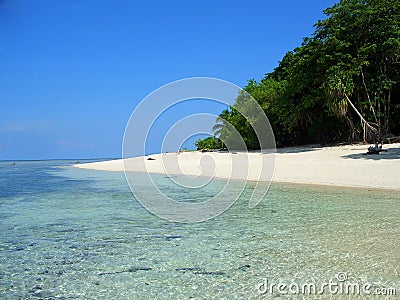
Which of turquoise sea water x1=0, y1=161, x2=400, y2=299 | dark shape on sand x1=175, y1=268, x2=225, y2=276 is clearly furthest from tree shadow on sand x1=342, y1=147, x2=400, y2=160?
dark shape on sand x1=175, y1=268, x2=225, y2=276

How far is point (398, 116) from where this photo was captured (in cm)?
2488

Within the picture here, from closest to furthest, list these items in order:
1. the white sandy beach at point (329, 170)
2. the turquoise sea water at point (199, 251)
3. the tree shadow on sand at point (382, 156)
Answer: the turquoise sea water at point (199, 251), the white sandy beach at point (329, 170), the tree shadow on sand at point (382, 156)

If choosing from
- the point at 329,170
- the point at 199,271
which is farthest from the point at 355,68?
the point at 199,271

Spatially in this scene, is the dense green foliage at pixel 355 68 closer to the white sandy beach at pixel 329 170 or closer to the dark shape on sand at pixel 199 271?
the white sandy beach at pixel 329 170

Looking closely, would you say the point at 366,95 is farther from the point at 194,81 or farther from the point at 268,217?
the point at 268,217

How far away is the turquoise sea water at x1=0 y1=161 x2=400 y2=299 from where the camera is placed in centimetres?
407

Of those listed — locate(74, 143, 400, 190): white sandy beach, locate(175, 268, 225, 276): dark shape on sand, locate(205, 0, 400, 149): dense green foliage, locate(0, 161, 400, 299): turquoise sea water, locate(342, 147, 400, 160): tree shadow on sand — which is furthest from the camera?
locate(205, 0, 400, 149): dense green foliage

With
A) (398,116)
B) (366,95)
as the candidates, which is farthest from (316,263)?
(398,116)

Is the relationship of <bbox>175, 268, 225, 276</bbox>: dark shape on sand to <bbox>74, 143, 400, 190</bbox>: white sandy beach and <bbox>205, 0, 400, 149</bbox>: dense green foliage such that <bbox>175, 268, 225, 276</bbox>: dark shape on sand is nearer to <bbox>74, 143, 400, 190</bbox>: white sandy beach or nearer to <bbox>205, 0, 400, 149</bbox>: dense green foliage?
<bbox>74, 143, 400, 190</bbox>: white sandy beach

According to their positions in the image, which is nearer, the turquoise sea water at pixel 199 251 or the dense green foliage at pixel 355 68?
the turquoise sea water at pixel 199 251

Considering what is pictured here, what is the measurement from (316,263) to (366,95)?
2199cm

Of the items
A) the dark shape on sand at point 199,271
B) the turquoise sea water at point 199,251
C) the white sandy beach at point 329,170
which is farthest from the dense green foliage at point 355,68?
the dark shape on sand at point 199,271

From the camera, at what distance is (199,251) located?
5.45m

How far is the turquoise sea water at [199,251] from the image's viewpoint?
4.07 metres
